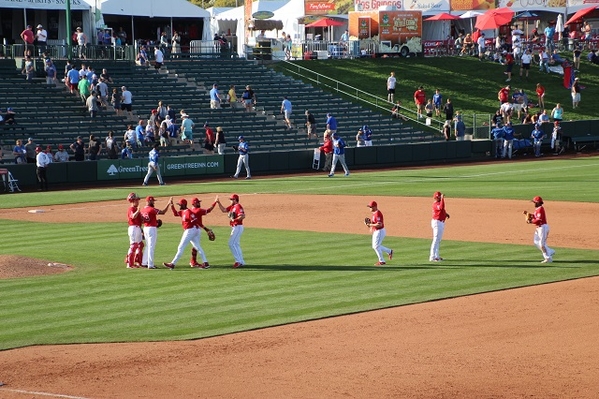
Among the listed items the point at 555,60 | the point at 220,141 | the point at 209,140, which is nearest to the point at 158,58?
the point at 209,140

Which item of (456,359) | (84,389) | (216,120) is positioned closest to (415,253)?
(456,359)

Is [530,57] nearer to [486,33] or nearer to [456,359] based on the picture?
[486,33]

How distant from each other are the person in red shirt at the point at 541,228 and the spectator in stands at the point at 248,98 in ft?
101

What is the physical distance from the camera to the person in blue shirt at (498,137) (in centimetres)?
5078

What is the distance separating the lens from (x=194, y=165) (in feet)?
148

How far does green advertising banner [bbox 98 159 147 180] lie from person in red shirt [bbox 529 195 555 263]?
24.5 m

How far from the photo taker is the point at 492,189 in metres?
37.1

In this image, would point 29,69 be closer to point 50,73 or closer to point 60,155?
point 50,73

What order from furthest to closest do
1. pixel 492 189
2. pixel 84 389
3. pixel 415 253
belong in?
pixel 492 189 < pixel 415 253 < pixel 84 389

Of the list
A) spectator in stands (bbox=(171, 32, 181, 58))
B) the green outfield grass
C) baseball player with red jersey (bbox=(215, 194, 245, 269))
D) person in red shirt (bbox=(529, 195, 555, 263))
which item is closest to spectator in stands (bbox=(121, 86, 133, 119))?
spectator in stands (bbox=(171, 32, 181, 58))

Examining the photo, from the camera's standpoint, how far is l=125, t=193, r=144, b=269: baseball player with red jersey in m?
22.1

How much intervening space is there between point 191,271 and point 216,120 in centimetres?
2865

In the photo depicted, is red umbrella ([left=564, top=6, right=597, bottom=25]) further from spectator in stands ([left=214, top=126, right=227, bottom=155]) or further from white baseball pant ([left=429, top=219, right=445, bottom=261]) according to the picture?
white baseball pant ([left=429, top=219, right=445, bottom=261])

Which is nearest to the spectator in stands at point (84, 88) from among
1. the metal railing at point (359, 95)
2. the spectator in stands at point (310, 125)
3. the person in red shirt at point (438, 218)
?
the spectator in stands at point (310, 125)
